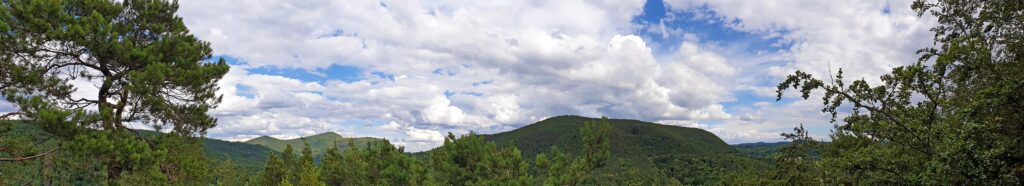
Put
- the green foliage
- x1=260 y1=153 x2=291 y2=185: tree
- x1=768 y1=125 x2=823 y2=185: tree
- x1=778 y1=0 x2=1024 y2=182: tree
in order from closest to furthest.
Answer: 1. x1=778 y1=0 x2=1024 y2=182: tree
2. x1=768 y1=125 x2=823 y2=185: tree
3. the green foliage
4. x1=260 y1=153 x2=291 y2=185: tree

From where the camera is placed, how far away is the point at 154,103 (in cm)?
1691

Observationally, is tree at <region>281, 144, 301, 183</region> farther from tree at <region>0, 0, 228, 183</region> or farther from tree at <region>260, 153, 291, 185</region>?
tree at <region>0, 0, 228, 183</region>

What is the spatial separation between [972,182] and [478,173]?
3990cm

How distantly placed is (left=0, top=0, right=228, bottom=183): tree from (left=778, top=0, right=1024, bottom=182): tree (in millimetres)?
19160

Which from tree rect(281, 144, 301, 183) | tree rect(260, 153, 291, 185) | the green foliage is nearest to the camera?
the green foliage

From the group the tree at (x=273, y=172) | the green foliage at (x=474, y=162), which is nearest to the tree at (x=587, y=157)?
the green foliage at (x=474, y=162)

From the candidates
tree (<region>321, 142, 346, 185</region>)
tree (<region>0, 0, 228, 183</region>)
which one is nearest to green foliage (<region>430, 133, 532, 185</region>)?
tree (<region>321, 142, 346, 185</region>)

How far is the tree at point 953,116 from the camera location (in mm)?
11438

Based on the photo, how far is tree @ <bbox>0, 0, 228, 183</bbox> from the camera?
14.6 m

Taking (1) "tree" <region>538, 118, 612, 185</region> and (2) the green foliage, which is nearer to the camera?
(1) "tree" <region>538, 118, 612, 185</region>

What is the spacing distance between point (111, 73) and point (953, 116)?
23366 mm

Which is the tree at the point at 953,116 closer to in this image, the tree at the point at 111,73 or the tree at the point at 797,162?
the tree at the point at 797,162

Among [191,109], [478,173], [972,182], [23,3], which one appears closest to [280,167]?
[478,173]

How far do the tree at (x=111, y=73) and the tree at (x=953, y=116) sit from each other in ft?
62.9
